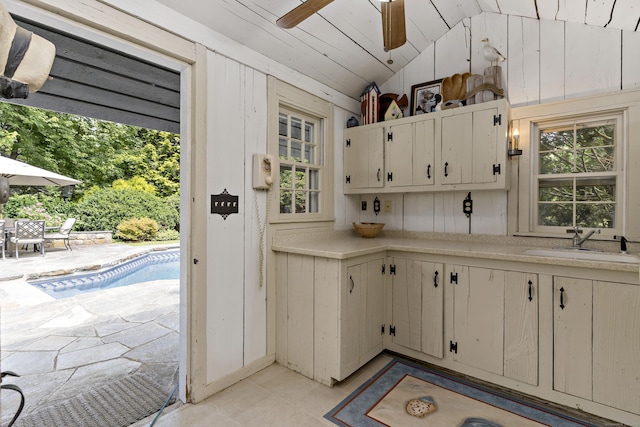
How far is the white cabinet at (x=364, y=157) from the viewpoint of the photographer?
3.03 meters

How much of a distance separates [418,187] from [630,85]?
1.58 m

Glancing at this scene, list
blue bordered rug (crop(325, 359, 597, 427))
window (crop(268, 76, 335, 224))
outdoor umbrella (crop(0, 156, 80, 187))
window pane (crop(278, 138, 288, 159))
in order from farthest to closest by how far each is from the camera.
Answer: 1. outdoor umbrella (crop(0, 156, 80, 187))
2. window pane (crop(278, 138, 288, 159))
3. window (crop(268, 76, 335, 224))
4. blue bordered rug (crop(325, 359, 597, 427))

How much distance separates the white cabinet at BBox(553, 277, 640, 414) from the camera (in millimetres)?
1778

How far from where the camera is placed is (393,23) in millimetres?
1727

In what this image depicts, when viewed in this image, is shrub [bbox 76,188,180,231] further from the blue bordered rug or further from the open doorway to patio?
the blue bordered rug

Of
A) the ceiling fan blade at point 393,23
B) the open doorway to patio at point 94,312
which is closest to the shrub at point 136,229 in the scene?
the open doorway to patio at point 94,312

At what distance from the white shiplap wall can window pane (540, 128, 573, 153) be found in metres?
0.25

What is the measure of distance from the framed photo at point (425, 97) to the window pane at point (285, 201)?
1.48 meters

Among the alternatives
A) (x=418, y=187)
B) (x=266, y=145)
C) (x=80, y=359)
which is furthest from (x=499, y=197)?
(x=80, y=359)

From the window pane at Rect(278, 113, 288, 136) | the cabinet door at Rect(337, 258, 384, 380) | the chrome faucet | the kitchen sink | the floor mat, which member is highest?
the window pane at Rect(278, 113, 288, 136)

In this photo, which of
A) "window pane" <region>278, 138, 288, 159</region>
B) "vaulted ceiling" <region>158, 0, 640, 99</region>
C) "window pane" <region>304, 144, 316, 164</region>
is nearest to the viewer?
"vaulted ceiling" <region>158, 0, 640, 99</region>

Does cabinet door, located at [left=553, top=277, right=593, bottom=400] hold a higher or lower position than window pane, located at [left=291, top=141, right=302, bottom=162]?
lower

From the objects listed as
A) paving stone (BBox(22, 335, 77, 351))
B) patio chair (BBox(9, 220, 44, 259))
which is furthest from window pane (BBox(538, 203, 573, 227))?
patio chair (BBox(9, 220, 44, 259))

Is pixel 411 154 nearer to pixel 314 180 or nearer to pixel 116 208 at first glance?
pixel 314 180
